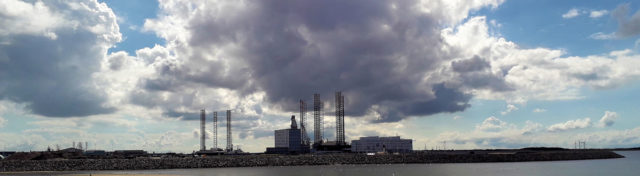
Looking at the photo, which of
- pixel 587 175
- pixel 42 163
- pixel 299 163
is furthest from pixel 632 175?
pixel 42 163

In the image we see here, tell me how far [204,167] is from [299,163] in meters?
28.5

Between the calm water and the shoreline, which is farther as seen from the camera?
the shoreline

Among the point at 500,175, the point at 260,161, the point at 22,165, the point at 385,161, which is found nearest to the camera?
the point at 500,175

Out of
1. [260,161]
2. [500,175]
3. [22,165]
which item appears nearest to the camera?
[500,175]

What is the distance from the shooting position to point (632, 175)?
350 feet

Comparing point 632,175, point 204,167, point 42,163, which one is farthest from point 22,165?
point 632,175

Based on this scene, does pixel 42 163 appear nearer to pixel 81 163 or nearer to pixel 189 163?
pixel 81 163

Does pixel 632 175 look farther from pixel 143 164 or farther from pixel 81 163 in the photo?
pixel 81 163

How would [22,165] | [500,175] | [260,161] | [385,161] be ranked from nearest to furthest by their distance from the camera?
[500,175] < [22,165] < [260,161] < [385,161]

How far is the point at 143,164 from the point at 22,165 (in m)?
31.3

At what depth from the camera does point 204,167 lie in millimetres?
143625

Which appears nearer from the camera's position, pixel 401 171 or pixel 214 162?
pixel 401 171

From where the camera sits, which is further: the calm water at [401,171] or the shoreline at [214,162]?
the shoreline at [214,162]

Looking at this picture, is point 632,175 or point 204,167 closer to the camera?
point 632,175
